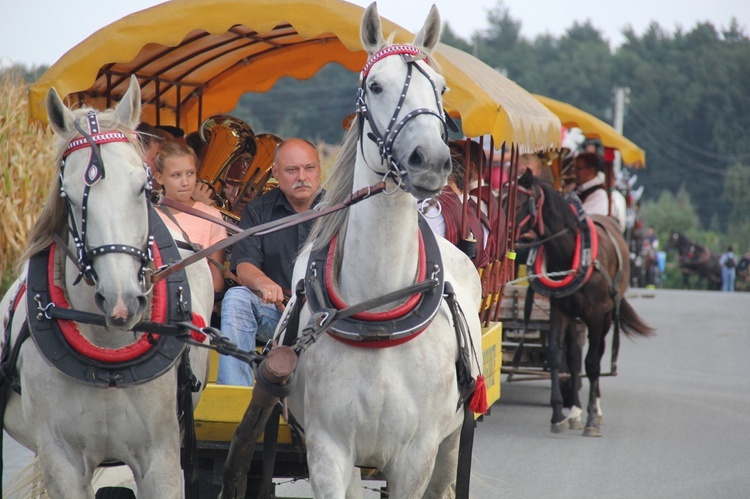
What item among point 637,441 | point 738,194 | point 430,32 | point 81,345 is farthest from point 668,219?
point 81,345

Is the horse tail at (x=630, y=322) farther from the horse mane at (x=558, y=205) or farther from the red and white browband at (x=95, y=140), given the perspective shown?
the red and white browband at (x=95, y=140)

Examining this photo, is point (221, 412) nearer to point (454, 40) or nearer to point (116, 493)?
point (116, 493)

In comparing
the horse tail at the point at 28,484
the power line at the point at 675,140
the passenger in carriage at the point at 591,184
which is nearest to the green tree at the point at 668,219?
the power line at the point at 675,140

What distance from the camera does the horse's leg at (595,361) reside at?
28.9ft

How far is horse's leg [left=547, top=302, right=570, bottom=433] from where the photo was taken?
29.0 ft

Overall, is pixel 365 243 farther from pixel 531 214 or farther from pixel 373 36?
pixel 531 214

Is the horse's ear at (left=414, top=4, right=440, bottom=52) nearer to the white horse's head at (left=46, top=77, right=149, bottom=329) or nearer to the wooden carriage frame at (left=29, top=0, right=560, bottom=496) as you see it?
the wooden carriage frame at (left=29, top=0, right=560, bottom=496)

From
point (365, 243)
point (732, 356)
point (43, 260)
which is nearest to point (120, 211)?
point (43, 260)

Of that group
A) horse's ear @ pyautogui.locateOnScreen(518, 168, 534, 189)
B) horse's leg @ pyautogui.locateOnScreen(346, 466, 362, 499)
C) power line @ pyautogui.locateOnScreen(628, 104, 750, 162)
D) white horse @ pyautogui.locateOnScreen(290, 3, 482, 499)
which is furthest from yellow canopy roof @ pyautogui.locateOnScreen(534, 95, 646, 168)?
power line @ pyautogui.locateOnScreen(628, 104, 750, 162)

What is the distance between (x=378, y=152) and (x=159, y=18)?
1.79m

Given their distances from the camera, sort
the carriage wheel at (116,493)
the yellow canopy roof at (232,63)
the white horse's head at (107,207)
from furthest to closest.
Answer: the yellow canopy roof at (232,63) → the carriage wheel at (116,493) → the white horse's head at (107,207)

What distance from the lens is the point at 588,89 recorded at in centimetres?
7969

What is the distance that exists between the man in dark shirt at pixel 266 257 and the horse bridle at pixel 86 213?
129 cm

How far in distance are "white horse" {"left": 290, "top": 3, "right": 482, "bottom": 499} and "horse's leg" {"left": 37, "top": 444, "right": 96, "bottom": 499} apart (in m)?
0.83
